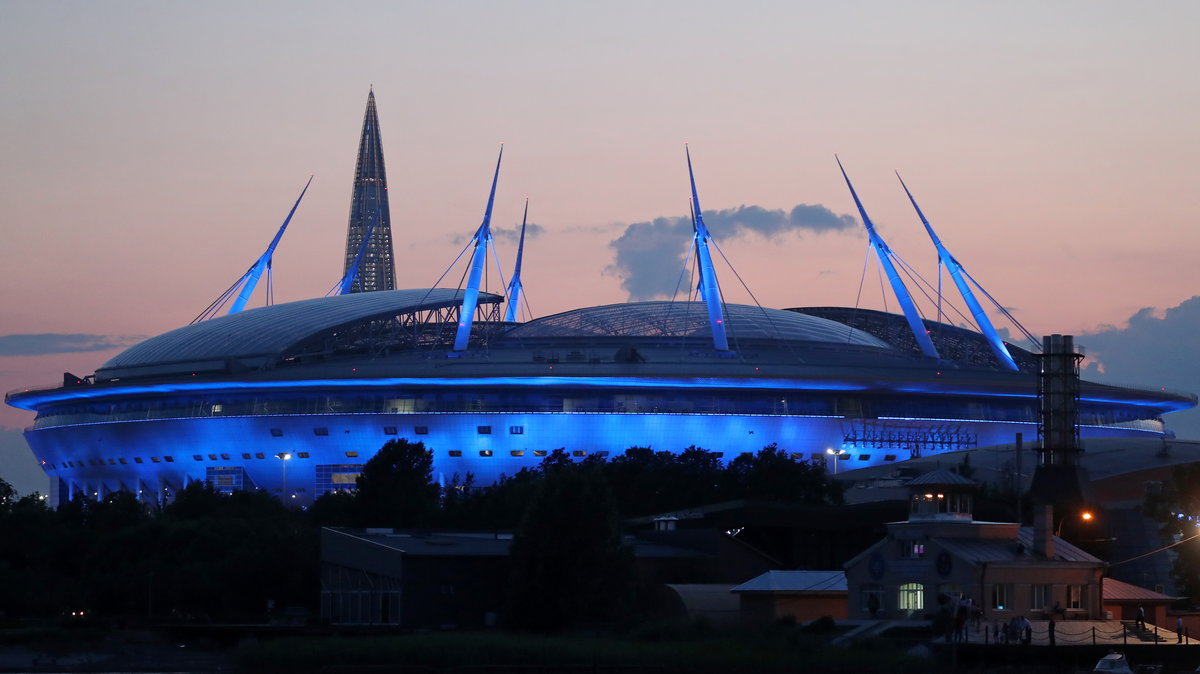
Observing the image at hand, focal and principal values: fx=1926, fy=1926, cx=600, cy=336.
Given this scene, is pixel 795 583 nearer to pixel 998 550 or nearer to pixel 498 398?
pixel 998 550

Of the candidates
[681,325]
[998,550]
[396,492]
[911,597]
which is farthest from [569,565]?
[681,325]

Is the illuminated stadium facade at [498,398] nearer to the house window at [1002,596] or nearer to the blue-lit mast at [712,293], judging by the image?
the blue-lit mast at [712,293]

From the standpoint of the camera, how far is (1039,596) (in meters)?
52.1

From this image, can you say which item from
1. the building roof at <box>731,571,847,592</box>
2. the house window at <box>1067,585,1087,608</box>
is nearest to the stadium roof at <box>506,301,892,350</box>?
the building roof at <box>731,571,847,592</box>

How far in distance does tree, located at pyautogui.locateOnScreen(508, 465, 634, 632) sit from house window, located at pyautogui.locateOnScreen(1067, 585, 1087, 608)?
41.9ft

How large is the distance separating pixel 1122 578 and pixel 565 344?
49.6 m

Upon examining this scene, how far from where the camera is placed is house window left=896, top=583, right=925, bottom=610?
5291cm

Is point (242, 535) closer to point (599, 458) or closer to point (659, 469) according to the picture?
point (659, 469)

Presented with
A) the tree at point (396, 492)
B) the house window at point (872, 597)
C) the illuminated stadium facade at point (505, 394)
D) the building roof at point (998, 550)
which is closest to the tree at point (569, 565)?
the house window at point (872, 597)

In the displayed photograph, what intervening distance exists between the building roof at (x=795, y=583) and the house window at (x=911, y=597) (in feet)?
12.7

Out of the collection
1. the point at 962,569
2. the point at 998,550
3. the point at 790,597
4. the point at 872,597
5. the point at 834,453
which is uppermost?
the point at 834,453

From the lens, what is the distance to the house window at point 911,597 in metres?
52.9

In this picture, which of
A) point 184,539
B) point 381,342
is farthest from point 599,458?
point 184,539

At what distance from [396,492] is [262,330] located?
112 feet
